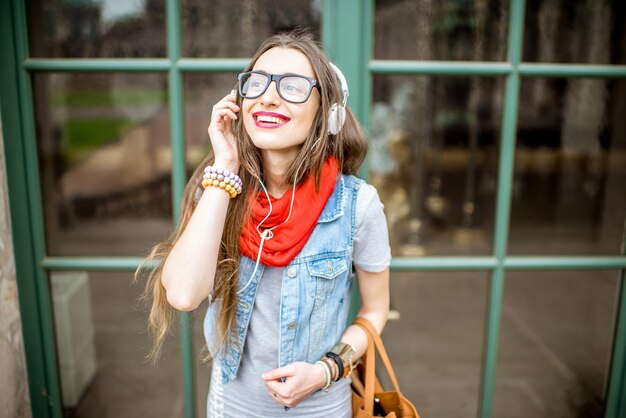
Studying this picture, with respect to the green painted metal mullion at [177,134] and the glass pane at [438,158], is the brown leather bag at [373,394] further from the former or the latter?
the glass pane at [438,158]

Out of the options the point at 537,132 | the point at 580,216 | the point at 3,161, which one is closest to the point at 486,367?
the point at 3,161

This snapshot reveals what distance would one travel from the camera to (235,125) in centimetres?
123

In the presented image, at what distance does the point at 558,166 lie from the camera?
29.1 ft

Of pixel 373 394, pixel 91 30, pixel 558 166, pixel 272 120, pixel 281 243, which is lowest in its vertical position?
pixel 558 166

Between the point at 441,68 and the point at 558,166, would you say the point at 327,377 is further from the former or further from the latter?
the point at 558,166

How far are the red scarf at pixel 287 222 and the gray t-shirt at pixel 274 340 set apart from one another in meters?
0.07

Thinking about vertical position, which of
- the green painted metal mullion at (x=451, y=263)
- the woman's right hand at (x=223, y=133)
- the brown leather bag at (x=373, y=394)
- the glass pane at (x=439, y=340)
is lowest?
the glass pane at (x=439, y=340)

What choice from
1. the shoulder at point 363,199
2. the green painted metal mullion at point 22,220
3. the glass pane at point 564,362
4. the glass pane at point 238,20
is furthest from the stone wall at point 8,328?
the glass pane at point 564,362

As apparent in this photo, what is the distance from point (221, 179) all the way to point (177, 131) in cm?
55

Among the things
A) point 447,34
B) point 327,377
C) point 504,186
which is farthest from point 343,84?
point 447,34

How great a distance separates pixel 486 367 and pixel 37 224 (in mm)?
1591

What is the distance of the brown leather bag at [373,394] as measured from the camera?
1.21 meters

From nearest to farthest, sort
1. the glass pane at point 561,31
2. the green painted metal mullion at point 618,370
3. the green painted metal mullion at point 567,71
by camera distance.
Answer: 1. the green painted metal mullion at point 567,71
2. the green painted metal mullion at point 618,370
3. the glass pane at point 561,31

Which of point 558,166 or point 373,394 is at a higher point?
point 373,394
